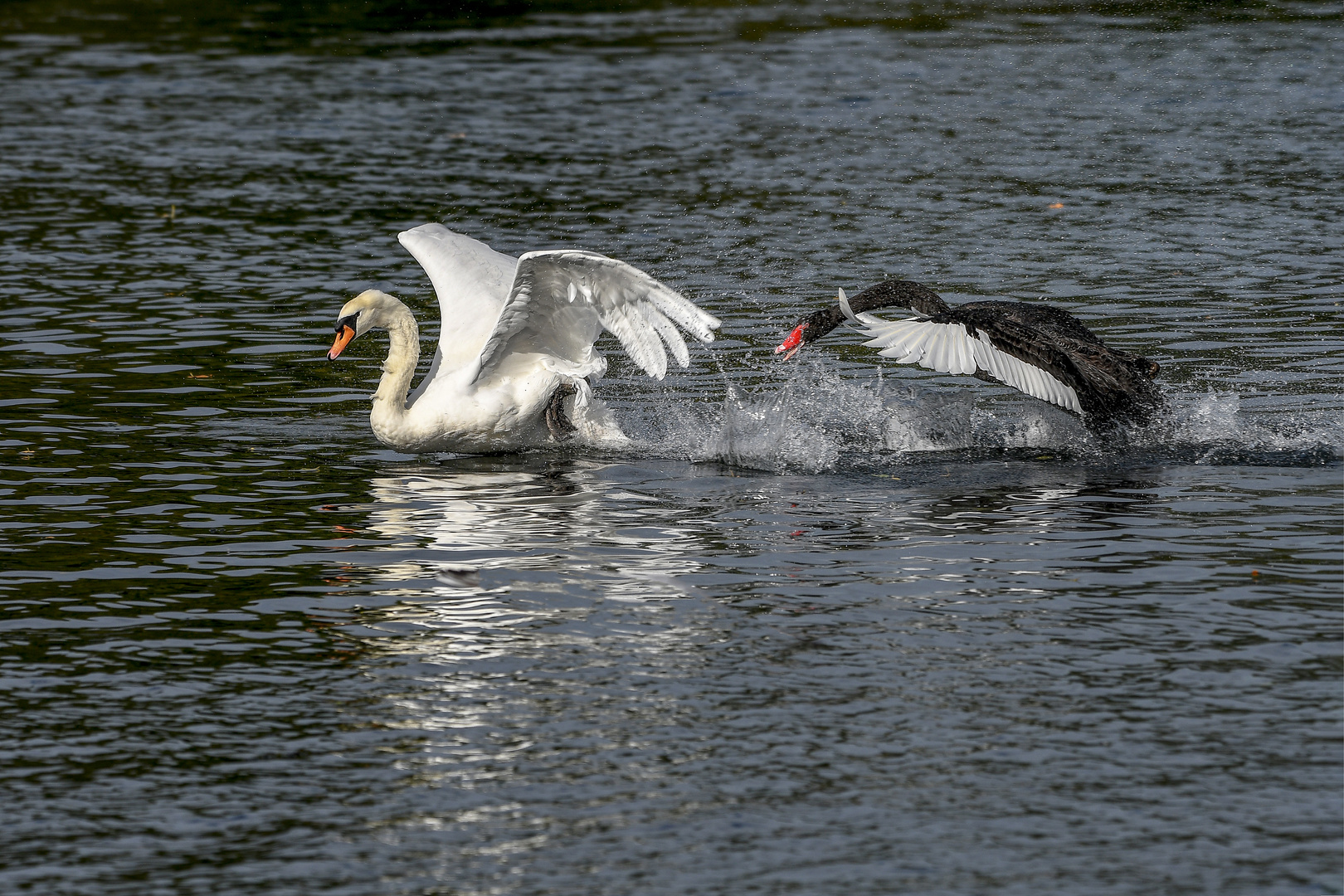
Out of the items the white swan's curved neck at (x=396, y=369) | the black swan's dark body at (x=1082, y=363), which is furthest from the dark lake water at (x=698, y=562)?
the white swan's curved neck at (x=396, y=369)

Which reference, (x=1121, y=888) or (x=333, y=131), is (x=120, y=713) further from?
(x=333, y=131)

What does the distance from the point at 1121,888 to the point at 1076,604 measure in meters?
2.88

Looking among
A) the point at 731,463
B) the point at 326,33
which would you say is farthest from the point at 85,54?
the point at 731,463

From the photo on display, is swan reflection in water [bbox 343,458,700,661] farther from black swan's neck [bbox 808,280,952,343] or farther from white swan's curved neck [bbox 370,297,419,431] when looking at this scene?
black swan's neck [bbox 808,280,952,343]

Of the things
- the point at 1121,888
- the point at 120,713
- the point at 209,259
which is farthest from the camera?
the point at 209,259

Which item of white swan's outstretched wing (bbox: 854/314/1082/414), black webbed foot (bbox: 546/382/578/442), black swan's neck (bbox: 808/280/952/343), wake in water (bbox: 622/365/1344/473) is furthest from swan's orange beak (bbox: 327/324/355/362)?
white swan's outstretched wing (bbox: 854/314/1082/414)

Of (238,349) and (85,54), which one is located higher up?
(85,54)

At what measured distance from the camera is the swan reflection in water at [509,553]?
29.0 ft

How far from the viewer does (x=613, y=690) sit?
7.82 m

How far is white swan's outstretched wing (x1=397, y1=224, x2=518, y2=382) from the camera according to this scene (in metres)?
12.8

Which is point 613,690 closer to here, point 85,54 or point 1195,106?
point 1195,106

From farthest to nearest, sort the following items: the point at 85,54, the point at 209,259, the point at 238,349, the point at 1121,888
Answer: the point at 85,54
the point at 209,259
the point at 238,349
the point at 1121,888

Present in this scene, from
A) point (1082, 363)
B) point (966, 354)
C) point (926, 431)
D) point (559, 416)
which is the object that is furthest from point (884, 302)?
point (559, 416)

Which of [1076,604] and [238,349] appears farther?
[238,349]
